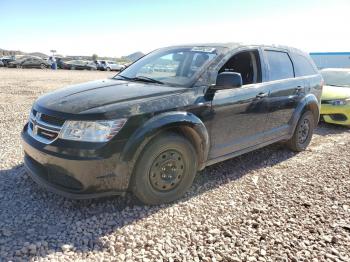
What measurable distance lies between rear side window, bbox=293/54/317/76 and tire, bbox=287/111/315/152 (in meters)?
0.70

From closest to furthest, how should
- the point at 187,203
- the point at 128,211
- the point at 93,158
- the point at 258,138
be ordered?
1. the point at 93,158
2. the point at 128,211
3. the point at 187,203
4. the point at 258,138

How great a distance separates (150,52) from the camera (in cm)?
509

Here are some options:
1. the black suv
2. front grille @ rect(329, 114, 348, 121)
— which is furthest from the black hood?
front grille @ rect(329, 114, 348, 121)

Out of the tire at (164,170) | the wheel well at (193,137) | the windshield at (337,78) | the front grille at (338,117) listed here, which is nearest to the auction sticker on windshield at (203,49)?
the wheel well at (193,137)

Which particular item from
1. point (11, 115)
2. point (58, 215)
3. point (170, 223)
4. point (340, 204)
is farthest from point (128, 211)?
point (11, 115)

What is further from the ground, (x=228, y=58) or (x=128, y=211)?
(x=228, y=58)

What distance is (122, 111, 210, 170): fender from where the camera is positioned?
3170 mm

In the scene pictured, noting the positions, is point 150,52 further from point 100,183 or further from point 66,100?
point 100,183

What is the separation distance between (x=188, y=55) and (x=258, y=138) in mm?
1536

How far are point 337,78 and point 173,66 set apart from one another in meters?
6.67

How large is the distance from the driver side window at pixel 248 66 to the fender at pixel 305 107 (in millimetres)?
1124

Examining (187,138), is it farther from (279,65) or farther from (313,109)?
(313,109)

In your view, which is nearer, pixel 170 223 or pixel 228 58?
pixel 170 223

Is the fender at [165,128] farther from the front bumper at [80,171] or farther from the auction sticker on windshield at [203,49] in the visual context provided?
the auction sticker on windshield at [203,49]
